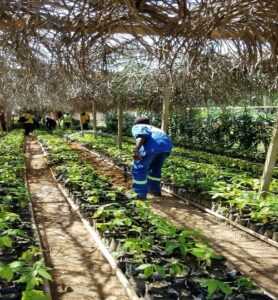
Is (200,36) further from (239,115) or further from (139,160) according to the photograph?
(239,115)

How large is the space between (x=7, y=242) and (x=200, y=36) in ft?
8.39

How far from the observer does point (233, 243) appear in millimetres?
5117

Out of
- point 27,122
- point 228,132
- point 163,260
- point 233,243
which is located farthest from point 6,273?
point 27,122

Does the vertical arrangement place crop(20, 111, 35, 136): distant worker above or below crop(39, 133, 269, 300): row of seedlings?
above

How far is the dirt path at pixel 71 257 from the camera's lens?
12.1 feet

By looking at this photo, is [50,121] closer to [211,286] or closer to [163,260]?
[163,260]

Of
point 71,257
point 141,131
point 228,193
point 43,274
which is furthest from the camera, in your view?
point 141,131

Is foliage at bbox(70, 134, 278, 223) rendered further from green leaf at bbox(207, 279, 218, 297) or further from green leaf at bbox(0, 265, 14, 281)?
green leaf at bbox(0, 265, 14, 281)

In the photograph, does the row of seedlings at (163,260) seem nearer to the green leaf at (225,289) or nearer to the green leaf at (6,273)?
the green leaf at (225,289)

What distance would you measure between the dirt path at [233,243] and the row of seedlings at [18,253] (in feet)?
6.72

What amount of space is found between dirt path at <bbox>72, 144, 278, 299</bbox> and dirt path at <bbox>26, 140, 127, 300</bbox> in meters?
1.38

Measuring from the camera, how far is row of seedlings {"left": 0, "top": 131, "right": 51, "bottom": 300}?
280 cm

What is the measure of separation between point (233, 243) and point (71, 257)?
6.43 feet

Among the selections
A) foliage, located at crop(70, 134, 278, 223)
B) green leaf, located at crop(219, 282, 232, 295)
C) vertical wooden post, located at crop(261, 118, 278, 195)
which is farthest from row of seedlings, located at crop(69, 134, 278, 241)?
green leaf, located at crop(219, 282, 232, 295)
